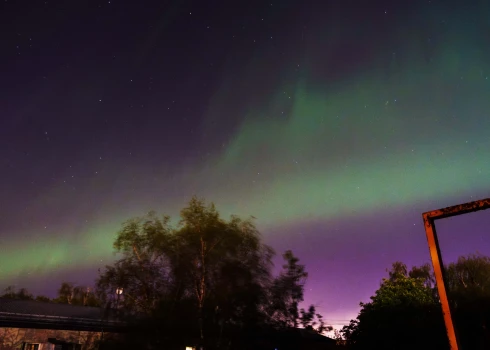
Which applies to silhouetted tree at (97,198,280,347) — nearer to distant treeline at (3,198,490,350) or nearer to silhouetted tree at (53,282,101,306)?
distant treeline at (3,198,490,350)

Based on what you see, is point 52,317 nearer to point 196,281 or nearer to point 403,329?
point 196,281

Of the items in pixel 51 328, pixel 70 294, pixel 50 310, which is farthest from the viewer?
pixel 70 294

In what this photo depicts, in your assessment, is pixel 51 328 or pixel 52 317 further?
pixel 51 328

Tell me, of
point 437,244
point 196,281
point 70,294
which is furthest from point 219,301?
point 70,294

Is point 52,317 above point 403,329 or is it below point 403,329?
above

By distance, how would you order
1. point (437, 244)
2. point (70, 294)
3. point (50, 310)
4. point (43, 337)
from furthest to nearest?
point (70, 294)
point (50, 310)
point (43, 337)
point (437, 244)

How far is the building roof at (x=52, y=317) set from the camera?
17000 millimetres

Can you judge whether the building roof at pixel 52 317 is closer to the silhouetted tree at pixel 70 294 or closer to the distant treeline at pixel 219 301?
the distant treeline at pixel 219 301

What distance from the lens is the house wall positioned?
16.9 meters

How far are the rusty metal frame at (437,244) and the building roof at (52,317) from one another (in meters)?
18.1

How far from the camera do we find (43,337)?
59.6ft

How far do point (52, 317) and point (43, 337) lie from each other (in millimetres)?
1140

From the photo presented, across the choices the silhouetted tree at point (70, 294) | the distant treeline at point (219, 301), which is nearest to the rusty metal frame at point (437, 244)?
the distant treeline at point (219, 301)

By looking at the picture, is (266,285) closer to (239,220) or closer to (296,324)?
(296,324)
